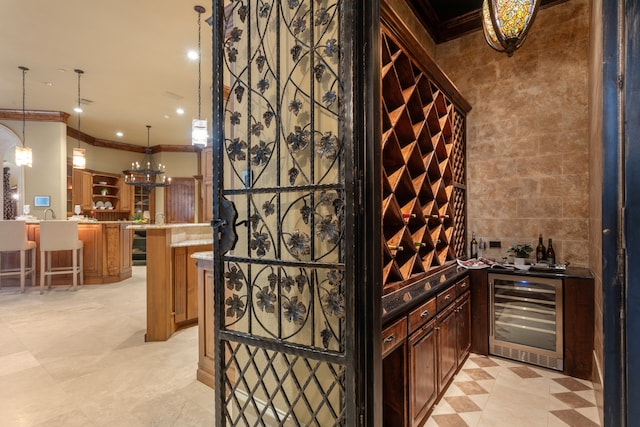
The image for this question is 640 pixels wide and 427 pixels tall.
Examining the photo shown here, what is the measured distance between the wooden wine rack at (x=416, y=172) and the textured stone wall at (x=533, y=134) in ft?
1.13

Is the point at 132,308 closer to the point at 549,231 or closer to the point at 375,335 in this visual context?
the point at 375,335

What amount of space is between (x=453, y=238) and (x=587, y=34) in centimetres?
228

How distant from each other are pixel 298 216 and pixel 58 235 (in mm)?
5791

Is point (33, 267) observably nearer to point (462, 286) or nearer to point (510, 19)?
point (462, 286)

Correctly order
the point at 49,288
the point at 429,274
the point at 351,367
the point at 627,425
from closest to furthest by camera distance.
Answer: the point at 627,425 < the point at 351,367 < the point at 429,274 < the point at 49,288

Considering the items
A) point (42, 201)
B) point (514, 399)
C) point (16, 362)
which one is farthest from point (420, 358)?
point (42, 201)

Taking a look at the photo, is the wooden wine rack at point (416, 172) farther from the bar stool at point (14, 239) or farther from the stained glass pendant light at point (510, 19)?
the bar stool at point (14, 239)

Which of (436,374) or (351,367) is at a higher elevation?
(351,367)

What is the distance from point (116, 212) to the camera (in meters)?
9.78

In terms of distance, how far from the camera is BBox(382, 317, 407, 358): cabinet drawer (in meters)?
1.64

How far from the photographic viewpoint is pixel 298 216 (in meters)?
1.71


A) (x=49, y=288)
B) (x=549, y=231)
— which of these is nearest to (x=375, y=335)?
(x=549, y=231)

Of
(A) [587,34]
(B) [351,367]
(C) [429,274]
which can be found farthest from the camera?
(A) [587,34]

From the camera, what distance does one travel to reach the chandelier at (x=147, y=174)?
692 centimetres
